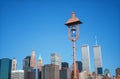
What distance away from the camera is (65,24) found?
65750 mm

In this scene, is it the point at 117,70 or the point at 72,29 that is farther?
the point at 117,70

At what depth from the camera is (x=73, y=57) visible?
197ft

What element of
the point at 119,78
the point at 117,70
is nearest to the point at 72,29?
the point at 119,78

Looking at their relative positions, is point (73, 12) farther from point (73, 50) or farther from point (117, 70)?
point (117, 70)

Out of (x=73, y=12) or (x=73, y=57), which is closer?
(x=73, y=57)

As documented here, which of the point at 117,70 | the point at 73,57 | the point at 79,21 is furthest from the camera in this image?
the point at 117,70

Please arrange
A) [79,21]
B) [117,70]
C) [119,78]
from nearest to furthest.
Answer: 1. [79,21]
2. [119,78]
3. [117,70]

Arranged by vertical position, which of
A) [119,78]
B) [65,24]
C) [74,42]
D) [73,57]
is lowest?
[119,78]

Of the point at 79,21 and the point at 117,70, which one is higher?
the point at 79,21

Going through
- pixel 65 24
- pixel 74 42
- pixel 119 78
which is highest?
pixel 65 24

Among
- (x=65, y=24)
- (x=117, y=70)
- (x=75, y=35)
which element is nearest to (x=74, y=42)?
(x=75, y=35)

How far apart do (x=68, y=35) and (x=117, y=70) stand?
11856 cm

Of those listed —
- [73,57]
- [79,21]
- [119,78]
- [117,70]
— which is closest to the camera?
→ [73,57]

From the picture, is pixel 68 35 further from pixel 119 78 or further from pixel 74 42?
pixel 119 78
